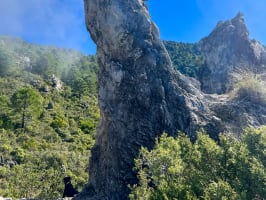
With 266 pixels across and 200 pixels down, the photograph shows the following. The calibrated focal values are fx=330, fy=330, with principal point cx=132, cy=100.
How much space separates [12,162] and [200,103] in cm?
2990

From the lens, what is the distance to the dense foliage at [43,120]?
36.5 metres

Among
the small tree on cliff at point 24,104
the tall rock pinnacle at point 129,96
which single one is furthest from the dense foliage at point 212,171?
the small tree on cliff at point 24,104

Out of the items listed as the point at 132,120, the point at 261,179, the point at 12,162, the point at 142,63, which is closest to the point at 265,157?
the point at 261,179

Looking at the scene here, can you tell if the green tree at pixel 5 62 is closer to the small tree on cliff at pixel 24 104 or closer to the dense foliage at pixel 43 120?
the dense foliage at pixel 43 120

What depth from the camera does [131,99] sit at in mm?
25312

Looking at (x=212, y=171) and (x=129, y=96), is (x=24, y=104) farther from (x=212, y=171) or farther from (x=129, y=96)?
(x=212, y=171)

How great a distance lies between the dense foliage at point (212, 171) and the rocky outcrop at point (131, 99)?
784 cm

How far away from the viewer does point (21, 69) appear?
83688 millimetres

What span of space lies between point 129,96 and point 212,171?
11.4m

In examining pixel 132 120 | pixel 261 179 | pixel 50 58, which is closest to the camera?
pixel 261 179

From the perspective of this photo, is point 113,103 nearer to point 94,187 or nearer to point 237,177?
point 94,187

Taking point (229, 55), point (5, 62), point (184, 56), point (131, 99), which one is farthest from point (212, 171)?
point (5, 62)

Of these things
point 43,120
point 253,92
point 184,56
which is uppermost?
point 184,56

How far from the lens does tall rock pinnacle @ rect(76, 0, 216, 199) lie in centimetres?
2454
